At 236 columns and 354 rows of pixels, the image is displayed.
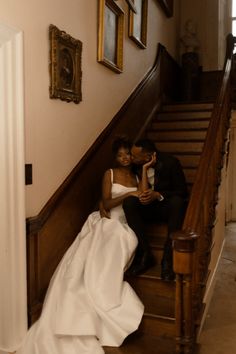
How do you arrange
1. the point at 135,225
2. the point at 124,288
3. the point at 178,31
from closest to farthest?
the point at 124,288 → the point at 135,225 → the point at 178,31

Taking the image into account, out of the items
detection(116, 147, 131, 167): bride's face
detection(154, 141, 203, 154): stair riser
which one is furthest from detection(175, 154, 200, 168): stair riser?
detection(116, 147, 131, 167): bride's face

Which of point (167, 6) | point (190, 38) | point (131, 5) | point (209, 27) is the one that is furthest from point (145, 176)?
point (209, 27)

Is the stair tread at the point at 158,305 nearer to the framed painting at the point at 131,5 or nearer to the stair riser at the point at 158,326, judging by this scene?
the stair riser at the point at 158,326

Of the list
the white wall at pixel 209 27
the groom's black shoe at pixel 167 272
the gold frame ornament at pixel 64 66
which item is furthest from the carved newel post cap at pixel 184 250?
the white wall at pixel 209 27

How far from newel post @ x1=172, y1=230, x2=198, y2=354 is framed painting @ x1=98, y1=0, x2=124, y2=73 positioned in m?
1.80

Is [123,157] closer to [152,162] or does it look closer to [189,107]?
[152,162]

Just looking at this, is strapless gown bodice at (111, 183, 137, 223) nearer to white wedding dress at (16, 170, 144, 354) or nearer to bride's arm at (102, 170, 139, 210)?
bride's arm at (102, 170, 139, 210)

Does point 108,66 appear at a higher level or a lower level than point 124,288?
higher

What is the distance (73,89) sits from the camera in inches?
102

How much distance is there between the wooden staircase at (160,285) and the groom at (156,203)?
9 centimetres

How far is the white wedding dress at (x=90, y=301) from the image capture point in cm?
201

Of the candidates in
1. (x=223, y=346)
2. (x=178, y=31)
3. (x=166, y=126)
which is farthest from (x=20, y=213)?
(x=178, y=31)

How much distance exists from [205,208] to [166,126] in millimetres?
2236

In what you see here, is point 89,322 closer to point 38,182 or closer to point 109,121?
point 38,182
